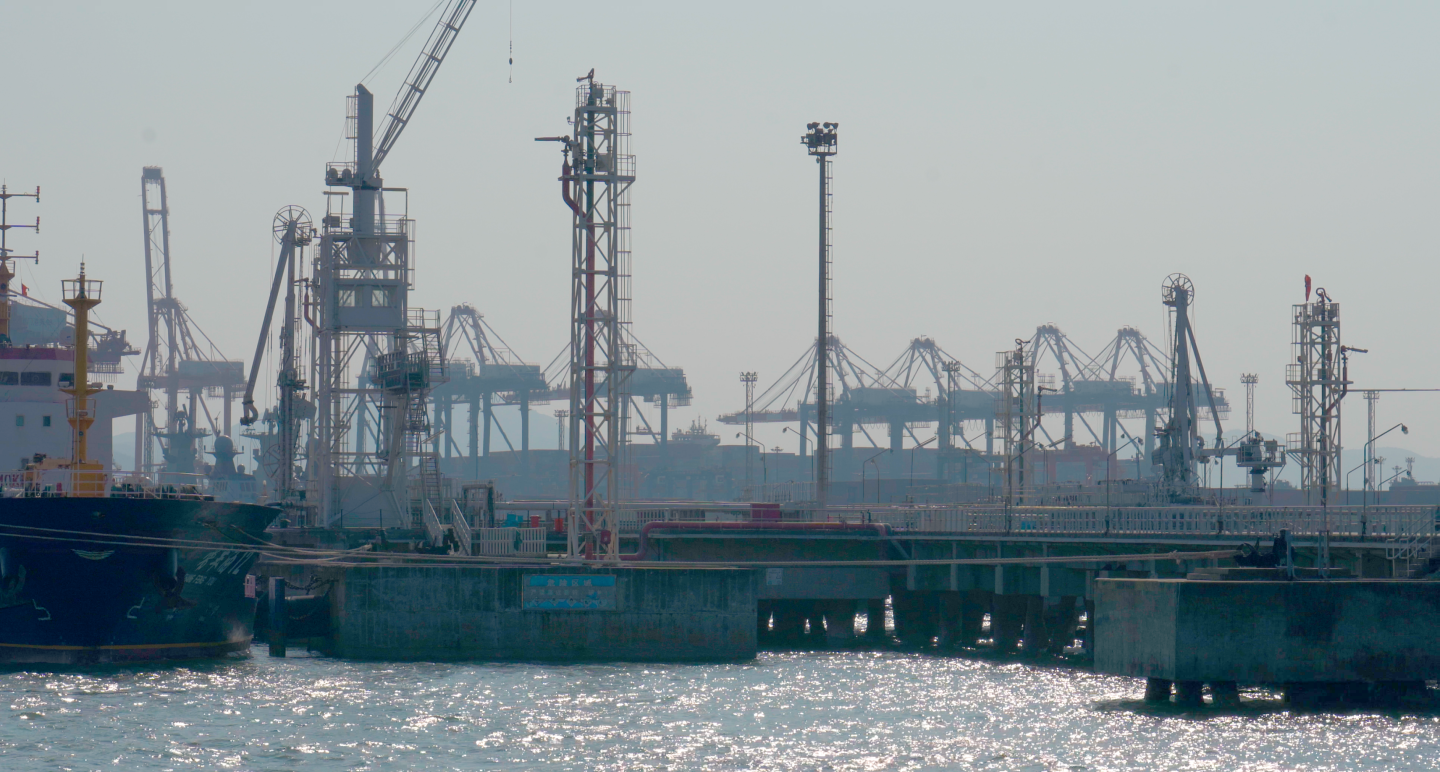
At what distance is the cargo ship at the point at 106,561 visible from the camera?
4181cm

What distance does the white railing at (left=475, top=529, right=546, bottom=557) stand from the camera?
53.5 metres

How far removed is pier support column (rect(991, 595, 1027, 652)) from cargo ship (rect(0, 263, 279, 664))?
2380cm

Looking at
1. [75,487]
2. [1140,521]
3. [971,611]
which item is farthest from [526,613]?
[1140,521]

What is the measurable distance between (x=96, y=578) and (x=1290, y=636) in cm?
2875

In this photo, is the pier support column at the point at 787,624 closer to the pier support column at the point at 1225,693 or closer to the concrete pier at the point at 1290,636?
the concrete pier at the point at 1290,636

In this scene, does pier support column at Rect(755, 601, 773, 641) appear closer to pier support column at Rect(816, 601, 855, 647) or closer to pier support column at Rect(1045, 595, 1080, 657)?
pier support column at Rect(816, 601, 855, 647)

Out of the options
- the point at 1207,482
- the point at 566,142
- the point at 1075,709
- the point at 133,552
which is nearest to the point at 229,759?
the point at 133,552

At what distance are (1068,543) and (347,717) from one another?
2447cm

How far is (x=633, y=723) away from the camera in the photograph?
116 ft

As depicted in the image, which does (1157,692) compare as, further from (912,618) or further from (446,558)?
(446,558)

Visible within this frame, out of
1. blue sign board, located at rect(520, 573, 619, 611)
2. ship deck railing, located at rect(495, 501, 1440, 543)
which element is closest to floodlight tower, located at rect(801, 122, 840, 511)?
ship deck railing, located at rect(495, 501, 1440, 543)

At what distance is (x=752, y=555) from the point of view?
56.8m

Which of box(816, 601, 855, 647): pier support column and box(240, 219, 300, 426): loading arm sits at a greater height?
box(240, 219, 300, 426): loading arm

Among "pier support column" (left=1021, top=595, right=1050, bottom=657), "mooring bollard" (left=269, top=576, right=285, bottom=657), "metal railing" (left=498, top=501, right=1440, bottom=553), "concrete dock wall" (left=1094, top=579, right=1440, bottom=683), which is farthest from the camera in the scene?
"pier support column" (left=1021, top=595, right=1050, bottom=657)
